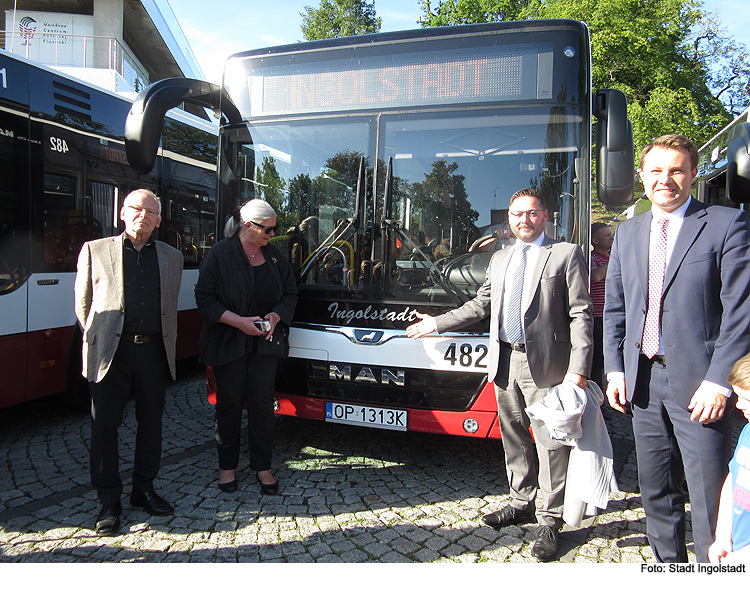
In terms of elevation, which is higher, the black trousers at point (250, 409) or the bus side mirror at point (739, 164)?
the bus side mirror at point (739, 164)

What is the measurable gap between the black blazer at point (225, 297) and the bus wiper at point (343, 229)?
1.46 ft

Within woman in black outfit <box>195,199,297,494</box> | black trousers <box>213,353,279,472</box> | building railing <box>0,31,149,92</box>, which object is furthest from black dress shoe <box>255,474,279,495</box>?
building railing <box>0,31,149,92</box>

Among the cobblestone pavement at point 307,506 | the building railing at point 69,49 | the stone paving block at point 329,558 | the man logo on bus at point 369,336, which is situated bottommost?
the stone paving block at point 329,558

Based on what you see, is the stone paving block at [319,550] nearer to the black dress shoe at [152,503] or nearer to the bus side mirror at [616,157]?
the black dress shoe at [152,503]

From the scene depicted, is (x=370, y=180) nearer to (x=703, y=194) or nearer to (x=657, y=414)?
(x=657, y=414)

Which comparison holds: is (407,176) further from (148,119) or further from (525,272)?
(148,119)

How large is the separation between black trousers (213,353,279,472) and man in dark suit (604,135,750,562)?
218cm

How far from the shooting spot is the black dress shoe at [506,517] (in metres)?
3.29

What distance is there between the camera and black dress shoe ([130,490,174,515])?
3.39 meters

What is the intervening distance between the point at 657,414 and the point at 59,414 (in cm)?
529

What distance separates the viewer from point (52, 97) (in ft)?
16.0

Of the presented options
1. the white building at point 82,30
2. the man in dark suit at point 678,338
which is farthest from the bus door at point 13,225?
the white building at point 82,30

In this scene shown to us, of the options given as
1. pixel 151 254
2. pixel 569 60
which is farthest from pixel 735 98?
pixel 151 254

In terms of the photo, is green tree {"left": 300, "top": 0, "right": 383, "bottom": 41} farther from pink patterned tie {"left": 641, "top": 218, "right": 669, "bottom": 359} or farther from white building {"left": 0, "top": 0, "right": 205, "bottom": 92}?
pink patterned tie {"left": 641, "top": 218, "right": 669, "bottom": 359}
